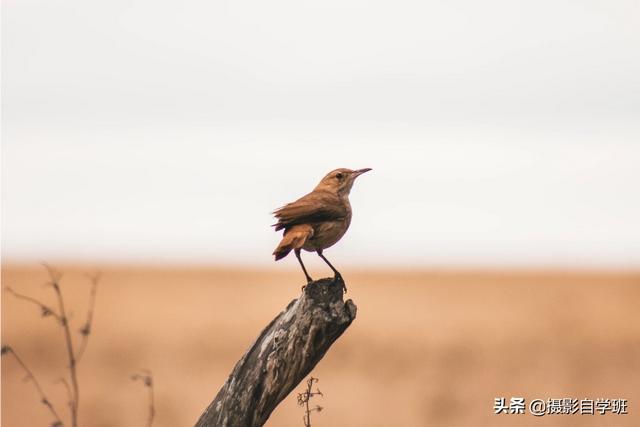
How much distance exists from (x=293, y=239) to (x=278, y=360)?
1.42m

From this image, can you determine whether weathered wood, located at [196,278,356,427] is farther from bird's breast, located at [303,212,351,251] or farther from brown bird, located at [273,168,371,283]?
bird's breast, located at [303,212,351,251]

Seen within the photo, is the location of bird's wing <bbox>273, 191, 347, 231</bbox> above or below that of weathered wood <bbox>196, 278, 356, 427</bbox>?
above

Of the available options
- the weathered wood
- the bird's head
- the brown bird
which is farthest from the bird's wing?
the weathered wood

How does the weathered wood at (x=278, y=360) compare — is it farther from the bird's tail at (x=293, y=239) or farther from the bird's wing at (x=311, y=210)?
the bird's wing at (x=311, y=210)

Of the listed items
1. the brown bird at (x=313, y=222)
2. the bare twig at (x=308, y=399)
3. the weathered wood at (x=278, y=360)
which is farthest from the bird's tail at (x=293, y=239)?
the bare twig at (x=308, y=399)

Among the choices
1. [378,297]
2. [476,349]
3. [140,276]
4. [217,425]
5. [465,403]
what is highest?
[140,276]

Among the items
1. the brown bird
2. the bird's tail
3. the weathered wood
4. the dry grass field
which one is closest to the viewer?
the weathered wood

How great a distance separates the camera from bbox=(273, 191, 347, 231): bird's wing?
8.18 m

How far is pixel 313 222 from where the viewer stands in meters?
8.41

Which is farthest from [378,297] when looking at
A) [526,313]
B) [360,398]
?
[360,398]

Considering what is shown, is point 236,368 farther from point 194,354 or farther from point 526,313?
point 526,313

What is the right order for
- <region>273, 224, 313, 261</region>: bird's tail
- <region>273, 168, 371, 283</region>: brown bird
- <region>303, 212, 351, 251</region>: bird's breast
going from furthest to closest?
<region>303, 212, 351, 251</region>: bird's breast < <region>273, 168, 371, 283</region>: brown bird < <region>273, 224, 313, 261</region>: bird's tail

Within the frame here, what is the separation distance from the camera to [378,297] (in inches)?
1283

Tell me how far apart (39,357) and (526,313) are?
11131mm
